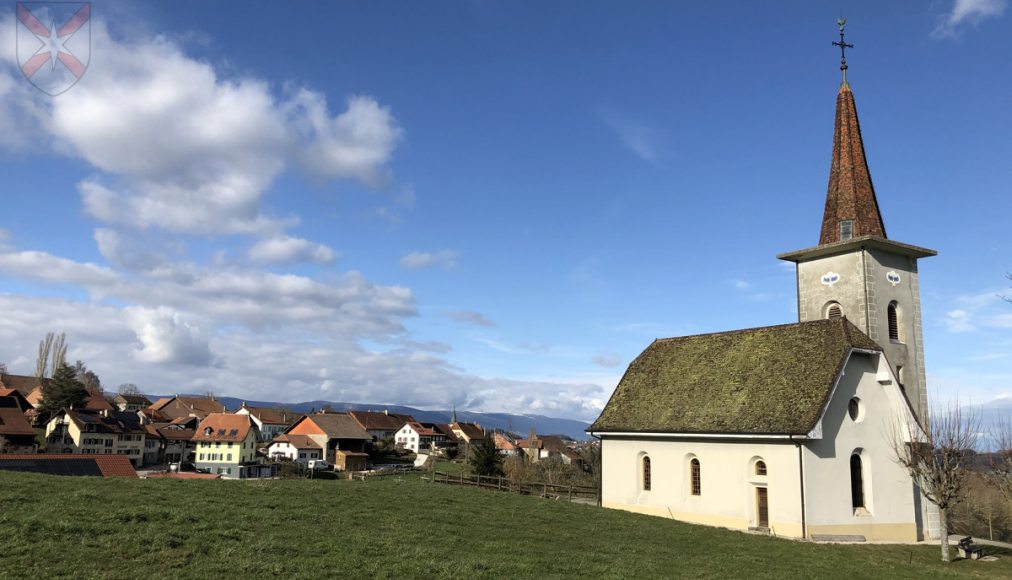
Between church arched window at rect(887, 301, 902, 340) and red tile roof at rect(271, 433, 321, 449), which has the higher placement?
church arched window at rect(887, 301, 902, 340)

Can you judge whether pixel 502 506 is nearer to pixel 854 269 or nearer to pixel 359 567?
pixel 359 567

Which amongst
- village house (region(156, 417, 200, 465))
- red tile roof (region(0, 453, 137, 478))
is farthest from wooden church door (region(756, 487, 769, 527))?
village house (region(156, 417, 200, 465))

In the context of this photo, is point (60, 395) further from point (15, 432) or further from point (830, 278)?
point (830, 278)

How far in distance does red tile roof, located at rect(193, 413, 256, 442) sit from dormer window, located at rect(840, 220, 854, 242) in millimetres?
82674

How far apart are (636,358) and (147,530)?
95.4 ft

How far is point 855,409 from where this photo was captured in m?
29.0

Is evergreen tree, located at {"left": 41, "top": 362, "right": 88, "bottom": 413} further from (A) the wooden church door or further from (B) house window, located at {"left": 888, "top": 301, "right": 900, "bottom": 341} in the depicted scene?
(B) house window, located at {"left": 888, "top": 301, "right": 900, "bottom": 341}

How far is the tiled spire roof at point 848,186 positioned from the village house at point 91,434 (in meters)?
83.8

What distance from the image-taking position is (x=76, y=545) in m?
14.1

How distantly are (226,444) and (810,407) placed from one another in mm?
84226

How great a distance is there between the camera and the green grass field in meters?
13.9

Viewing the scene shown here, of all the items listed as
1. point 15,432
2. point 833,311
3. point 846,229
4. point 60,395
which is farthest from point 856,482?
point 60,395

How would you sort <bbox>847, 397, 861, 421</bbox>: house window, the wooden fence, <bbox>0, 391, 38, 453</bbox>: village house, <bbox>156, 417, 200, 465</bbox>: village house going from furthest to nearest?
<bbox>156, 417, 200, 465</bbox>: village house, <bbox>0, 391, 38, 453</bbox>: village house, the wooden fence, <bbox>847, 397, 861, 421</bbox>: house window

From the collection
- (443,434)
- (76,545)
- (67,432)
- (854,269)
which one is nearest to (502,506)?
(76,545)
